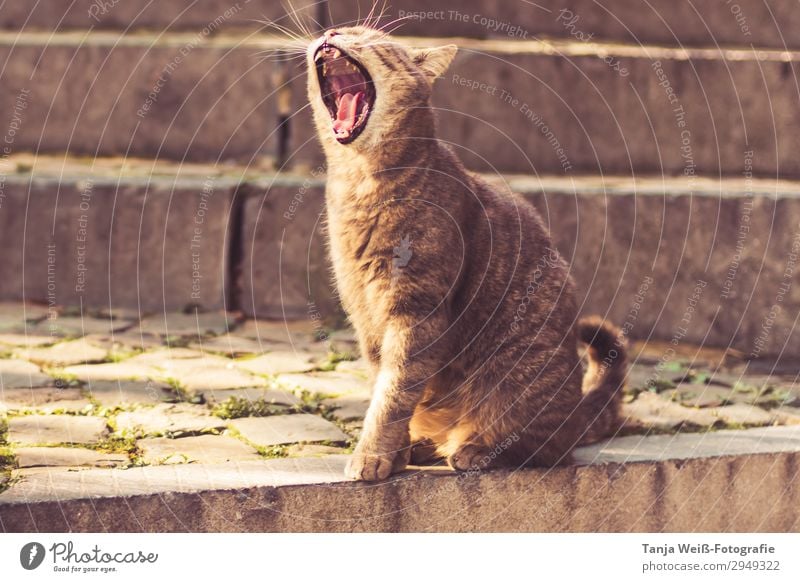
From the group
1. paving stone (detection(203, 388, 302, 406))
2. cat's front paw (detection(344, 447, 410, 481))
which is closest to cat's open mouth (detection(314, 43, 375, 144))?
cat's front paw (detection(344, 447, 410, 481))

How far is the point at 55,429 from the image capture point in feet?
11.4

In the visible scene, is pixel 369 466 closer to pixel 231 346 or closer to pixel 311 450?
pixel 311 450

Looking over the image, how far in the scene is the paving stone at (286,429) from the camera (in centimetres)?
349

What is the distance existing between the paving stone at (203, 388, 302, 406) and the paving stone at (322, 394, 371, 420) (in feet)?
0.48

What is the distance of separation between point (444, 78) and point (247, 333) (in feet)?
5.97

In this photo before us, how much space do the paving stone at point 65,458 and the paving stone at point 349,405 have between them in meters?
Answer: 0.93

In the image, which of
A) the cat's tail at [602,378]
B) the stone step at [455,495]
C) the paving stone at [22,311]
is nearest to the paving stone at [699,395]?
the stone step at [455,495]

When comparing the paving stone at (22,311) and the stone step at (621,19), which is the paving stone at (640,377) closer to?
the stone step at (621,19)

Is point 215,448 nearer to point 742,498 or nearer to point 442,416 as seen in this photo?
point 442,416

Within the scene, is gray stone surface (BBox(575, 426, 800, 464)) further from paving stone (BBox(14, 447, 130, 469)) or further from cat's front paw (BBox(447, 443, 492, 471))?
paving stone (BBox(14, 447, 130, 469))

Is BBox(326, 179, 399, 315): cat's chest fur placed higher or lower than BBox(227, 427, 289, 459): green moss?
higher

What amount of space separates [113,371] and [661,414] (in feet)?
7.67

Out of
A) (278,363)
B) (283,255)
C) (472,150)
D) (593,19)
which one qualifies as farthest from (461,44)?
(278,363)

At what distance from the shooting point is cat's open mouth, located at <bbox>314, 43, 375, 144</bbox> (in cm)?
318
